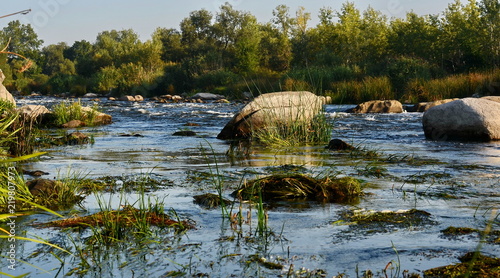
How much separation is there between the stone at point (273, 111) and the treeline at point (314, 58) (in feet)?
52.8

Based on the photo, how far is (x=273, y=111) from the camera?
36.8ft

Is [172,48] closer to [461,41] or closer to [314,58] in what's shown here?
[314,58]

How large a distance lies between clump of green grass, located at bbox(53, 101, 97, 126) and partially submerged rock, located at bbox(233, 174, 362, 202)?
1245cm

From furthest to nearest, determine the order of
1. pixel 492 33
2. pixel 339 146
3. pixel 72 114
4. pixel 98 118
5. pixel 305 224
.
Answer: pixel 492 33, pixel 98 118, pixel 72 114, pixel 339 146, pixel 305 224

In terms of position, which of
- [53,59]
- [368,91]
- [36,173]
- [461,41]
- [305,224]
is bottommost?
[305,224]

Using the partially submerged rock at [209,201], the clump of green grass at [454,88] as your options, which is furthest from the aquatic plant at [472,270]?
the clump of green grass at [454,88]

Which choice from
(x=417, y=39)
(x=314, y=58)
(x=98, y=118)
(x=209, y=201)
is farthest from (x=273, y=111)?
(x=314, y=58)

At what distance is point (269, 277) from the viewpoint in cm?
326

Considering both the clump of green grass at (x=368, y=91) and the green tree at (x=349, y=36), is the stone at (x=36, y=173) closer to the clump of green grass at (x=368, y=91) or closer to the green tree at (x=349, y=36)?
the clump of green grass at (x=368, y=91)

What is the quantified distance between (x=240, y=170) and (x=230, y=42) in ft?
238

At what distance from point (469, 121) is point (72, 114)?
37.5 feet

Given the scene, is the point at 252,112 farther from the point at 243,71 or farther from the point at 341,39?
the point at 341,39

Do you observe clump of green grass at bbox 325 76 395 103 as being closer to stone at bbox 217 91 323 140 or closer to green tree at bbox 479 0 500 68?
stone at bbox 217 91 323 140

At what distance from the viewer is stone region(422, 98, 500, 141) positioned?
1182 centimetres
